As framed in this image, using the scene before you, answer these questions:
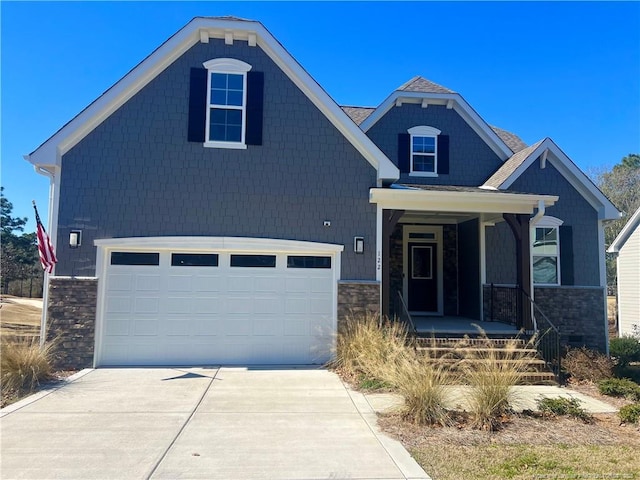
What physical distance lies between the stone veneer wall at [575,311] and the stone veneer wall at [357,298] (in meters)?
3.88

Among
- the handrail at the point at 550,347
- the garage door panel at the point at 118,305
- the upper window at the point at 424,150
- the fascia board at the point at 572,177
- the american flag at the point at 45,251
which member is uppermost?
the upper window at the point at 424,150

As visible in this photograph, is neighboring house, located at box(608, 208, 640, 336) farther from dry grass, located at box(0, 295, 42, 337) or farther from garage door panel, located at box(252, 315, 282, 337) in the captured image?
dry grass, located at box(0, 295, 42, 337)

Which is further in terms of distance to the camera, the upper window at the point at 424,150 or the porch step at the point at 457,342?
the upper window at the point at 424,150

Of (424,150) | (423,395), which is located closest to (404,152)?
(424,150)

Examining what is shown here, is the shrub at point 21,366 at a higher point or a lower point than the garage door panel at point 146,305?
lower

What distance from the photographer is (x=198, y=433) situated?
579cm

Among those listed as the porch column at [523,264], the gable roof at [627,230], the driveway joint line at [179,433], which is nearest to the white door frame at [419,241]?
the porch column at [523,264]

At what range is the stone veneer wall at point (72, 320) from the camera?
960cm

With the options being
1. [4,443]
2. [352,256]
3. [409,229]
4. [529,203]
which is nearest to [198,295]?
[352,256]

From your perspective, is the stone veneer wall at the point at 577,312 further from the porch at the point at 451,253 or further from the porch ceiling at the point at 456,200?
the porch ceiling at the point at 456,200

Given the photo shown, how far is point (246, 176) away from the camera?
34.3ft

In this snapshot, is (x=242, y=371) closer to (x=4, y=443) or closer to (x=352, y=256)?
(x=352, y=256)

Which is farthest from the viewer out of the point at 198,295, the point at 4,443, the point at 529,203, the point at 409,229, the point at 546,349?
the point at 409,229

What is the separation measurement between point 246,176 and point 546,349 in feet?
24.5
